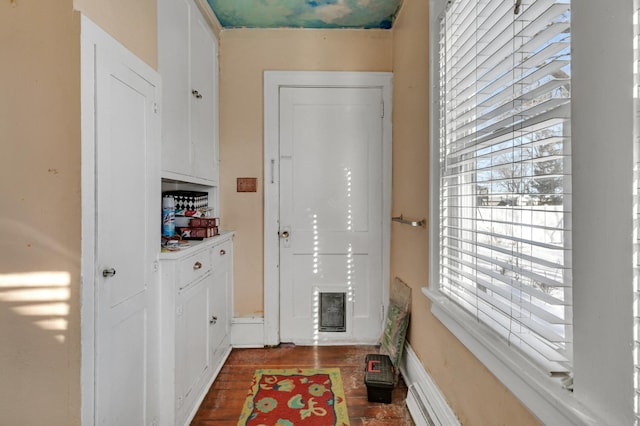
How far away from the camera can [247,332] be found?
8.72 ft

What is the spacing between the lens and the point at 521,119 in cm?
98

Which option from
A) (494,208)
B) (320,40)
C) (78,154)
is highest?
(320,40)

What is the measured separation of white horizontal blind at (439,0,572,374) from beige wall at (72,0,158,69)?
1.37 metres

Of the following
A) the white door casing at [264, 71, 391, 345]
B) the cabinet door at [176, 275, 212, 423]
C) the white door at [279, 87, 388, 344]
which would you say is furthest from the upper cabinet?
the cabinet door at [176, 275, 212, 423]

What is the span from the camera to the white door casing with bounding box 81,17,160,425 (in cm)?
111

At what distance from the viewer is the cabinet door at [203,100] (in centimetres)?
212

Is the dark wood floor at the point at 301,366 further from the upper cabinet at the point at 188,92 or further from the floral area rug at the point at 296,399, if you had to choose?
the upper cabinet at the point at 188,92

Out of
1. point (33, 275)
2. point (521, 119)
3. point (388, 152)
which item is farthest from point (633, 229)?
point (388, 152)

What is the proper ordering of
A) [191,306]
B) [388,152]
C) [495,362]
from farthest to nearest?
[388,152], [191,306], [495,362]

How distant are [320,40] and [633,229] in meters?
2.54

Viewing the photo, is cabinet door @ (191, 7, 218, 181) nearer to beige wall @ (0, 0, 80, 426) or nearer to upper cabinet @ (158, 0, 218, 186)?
upper cabinet @ (158, 0, 218, 186)

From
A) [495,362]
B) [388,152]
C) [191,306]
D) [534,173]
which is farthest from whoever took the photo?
[388,152]

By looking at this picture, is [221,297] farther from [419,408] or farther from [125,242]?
[419,408]

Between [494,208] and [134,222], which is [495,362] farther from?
[134,222]
